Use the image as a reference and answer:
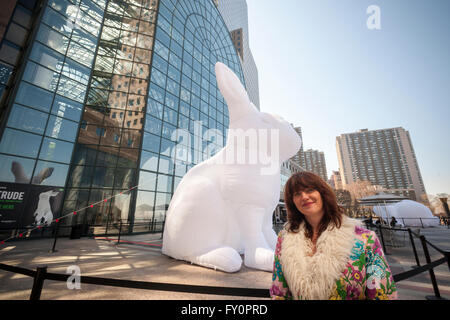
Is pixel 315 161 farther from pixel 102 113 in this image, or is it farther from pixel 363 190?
pixel 102 113

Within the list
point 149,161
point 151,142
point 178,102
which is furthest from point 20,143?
point 178,102

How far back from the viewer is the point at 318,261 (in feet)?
3.07

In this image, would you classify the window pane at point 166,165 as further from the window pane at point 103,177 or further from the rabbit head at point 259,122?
the rabbit head at point 259,122

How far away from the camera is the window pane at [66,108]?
900 cm

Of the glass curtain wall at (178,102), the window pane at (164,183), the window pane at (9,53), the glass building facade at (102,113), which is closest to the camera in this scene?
the glass building facade at (102,113)

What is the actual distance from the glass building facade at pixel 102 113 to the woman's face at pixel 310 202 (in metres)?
7.35

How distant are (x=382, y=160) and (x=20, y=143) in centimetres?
7259

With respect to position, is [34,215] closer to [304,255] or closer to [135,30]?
[304,255]

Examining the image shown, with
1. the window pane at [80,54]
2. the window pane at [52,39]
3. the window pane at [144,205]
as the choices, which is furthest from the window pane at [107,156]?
the window pane at [52,39]

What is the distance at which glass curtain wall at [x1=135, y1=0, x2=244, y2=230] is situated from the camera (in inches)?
444

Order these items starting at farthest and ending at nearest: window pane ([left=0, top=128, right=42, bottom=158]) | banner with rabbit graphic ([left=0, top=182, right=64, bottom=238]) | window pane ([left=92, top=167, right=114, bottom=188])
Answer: window pane ([left=92, top=167, right=114, bottom=188]) → window pane ([left=0, top=128, right=42, bottom=158]) → banner with rabbit graphic ([left=0, top=182, right=64, bottom=238])

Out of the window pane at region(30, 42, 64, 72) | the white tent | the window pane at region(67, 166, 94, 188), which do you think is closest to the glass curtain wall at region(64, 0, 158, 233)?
the window pane at region(67, 166, 94, 188)

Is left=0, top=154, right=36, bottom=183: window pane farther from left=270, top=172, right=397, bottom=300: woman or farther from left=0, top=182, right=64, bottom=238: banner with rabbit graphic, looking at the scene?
left=270, top=172, right=397, bottom=300: woman
